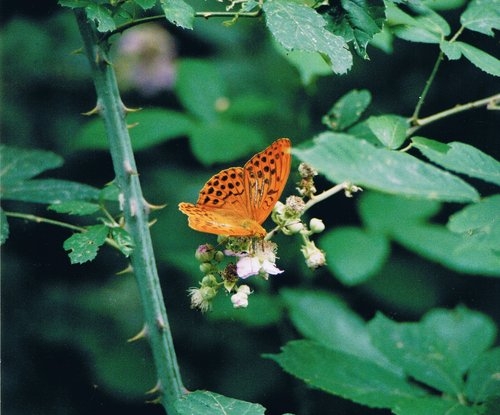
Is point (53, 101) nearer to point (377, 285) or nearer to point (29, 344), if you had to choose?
point (29, 344)

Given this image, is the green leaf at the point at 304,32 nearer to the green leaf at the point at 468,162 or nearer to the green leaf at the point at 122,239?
the green leaf at the point at 468,162

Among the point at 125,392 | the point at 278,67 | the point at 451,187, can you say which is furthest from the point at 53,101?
the point at 451,187

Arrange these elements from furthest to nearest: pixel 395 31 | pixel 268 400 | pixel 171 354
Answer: pixel 268 400
pixel 395 31
pixel 171 354

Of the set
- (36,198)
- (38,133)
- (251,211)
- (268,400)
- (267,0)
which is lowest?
(268,400)

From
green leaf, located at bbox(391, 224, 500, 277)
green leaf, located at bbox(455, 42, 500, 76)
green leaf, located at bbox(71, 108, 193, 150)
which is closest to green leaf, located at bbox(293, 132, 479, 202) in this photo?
green leaf, located at bbox(455, 42, 500, 76)

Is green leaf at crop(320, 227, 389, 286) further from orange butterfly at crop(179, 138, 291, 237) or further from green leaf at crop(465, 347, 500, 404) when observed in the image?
orange butterfly at crop(179, 138, 291, 237)

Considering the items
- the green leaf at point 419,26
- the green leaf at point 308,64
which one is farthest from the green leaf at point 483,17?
the green leaf at point 308,64
